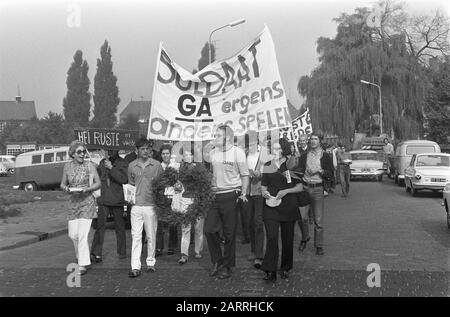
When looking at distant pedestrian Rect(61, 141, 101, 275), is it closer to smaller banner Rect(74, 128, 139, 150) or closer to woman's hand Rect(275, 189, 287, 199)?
smaller banner Rect(74, 128, 139, 150)

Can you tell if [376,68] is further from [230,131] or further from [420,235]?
[230,131]

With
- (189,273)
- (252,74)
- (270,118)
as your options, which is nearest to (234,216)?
(189,273)

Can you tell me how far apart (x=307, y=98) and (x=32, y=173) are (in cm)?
2005

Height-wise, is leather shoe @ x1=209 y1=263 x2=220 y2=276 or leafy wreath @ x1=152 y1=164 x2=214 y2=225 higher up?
leafy wreath @ x1=152 y1=164 x2=214 y2=225

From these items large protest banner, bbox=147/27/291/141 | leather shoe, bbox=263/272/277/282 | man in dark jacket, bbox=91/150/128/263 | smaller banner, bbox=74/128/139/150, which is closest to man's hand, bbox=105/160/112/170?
man in dark jacket, bbox=91/150/128/263

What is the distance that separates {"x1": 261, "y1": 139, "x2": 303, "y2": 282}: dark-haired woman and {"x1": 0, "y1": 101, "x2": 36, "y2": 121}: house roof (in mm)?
149449

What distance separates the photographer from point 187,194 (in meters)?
8.28

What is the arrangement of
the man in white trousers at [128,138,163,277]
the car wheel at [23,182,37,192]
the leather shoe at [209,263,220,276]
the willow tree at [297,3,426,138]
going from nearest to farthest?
the leather shoe at [209,263,220,276]
the man in white trousers at [128,138,163,277]
the car wheel at [23,182,37,192]
the willow tree at [297,3,426,138]

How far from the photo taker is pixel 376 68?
39812 millimetres

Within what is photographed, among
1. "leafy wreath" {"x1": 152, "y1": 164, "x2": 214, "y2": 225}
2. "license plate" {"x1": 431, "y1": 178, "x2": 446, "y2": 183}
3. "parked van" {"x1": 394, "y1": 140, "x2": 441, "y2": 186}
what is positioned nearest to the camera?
"leafy wreath" {"x1": 152, "y1": 164, "x2": 214, "y2": 225}

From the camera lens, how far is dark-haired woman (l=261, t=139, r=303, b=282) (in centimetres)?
734

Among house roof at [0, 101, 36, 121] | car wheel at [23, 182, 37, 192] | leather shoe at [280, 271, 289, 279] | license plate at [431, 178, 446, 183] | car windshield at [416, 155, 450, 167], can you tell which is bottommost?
leather shoe at [280, 271, 289, 279]

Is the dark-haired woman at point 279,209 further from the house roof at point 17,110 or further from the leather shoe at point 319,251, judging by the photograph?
the house roof at point 17,110

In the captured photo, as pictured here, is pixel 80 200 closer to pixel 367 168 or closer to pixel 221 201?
pixel 221 201
